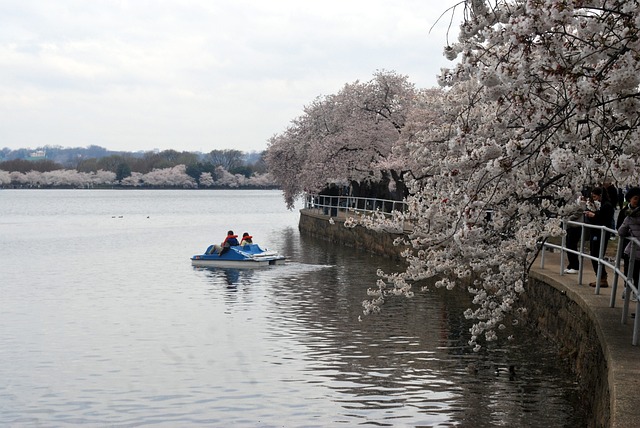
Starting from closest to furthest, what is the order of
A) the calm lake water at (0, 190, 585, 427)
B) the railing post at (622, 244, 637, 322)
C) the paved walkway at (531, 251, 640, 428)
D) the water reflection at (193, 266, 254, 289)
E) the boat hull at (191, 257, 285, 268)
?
1. the paved walkway at (531, 251, 640, 428)
2. the railing post at (622, 244, 637, 322)
3. the calm lake water at (0, 190, 585, 427)
4. the water reflection at (193, 266, 254, 289)
5. the boat hull at (191, 257, 285, 268)

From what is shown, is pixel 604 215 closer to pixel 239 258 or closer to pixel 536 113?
pixel 536 113

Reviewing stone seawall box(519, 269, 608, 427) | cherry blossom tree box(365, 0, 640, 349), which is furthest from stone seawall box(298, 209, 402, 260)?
cherry blossom tree box(365, 0, 640, 349)

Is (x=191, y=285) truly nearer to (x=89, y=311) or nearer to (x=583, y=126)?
(x=89, y=311)

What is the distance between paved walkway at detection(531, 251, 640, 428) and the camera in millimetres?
7797

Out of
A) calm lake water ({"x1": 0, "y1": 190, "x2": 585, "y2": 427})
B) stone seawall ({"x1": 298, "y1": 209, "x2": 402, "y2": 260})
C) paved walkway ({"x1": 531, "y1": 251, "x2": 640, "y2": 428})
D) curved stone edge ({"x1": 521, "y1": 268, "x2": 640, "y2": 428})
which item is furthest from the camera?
stone seawall ({"x1": 298, "y1": 209, "x2": 402, "y2": 260})

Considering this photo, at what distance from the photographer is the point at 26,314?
2169 cm

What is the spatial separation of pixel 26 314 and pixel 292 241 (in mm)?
28277

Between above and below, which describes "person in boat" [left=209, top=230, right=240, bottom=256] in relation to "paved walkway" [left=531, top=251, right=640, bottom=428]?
below

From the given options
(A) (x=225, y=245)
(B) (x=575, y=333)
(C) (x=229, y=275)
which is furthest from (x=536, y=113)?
(A) (x=225, y=245)

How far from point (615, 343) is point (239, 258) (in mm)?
23301

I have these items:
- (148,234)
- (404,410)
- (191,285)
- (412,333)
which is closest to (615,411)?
(404,410)

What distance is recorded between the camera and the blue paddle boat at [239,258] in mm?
32656

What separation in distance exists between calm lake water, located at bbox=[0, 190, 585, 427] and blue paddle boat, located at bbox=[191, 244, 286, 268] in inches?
125

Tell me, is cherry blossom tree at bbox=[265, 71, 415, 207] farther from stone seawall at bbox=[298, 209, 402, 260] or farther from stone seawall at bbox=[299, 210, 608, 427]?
stone seawall at bbox=[299, 210, 608, 427]
